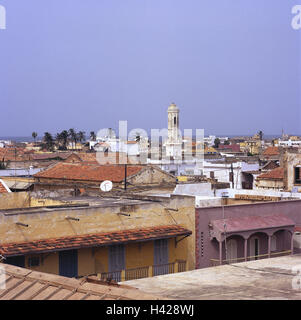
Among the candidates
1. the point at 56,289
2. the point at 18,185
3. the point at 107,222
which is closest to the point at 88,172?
the point at 18,185

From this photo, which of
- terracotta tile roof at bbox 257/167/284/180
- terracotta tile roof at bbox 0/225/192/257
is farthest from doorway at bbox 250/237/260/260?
terracotta tile roof at bbox 257/167/284/180

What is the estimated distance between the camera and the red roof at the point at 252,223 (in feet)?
59.1

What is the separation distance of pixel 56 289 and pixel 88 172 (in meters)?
27.5

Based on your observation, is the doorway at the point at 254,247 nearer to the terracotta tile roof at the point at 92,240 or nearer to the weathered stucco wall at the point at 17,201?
the terracotta tile roof at the point at 92,240

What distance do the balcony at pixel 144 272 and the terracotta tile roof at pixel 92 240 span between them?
91 cm

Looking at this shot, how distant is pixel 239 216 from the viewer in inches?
741

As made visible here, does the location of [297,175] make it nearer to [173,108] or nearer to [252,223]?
[252,223]

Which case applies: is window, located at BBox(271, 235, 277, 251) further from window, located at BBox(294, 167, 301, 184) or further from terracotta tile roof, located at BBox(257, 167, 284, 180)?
terracotta tile roof, located at BBox(257, 167, 284, 180)

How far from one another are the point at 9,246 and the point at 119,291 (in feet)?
23.4

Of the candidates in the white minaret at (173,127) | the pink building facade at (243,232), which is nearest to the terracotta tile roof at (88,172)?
the pink building facade at (243,232)

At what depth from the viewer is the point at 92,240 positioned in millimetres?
15523

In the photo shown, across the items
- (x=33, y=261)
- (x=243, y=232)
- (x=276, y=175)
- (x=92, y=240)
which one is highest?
(x=276, y=175)
